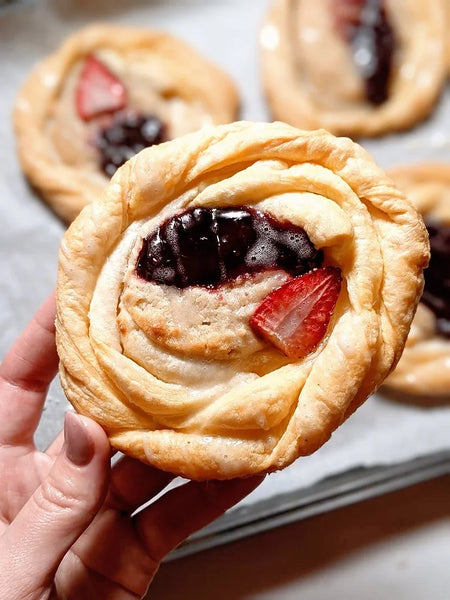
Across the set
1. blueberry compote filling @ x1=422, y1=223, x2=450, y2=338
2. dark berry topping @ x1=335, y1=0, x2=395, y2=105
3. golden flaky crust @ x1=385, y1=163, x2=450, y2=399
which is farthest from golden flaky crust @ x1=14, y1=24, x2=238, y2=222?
blueberry compote filling @ x1=422, y1=223, x2=450, y2=338

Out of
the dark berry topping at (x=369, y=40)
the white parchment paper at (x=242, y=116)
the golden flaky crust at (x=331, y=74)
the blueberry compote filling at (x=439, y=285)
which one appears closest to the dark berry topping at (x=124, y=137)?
the white parchment paper at (x=242, y=116)

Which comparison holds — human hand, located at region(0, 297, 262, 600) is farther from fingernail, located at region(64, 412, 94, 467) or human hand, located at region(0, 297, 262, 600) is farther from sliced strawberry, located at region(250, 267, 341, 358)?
sliced strawberry, located at region(250, 267, 341, 358)

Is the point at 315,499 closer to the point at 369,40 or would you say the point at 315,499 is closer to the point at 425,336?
the point at 425,336

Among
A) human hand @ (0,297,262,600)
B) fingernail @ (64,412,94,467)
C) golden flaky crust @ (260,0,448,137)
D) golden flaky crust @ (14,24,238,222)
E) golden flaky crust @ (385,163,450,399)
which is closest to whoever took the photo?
fingernail @ (64,412,94,467)

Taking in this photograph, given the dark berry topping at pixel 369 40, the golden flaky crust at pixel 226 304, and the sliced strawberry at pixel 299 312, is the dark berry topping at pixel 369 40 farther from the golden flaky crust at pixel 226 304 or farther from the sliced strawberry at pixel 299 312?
the sliced strawberry at pixel 299 312

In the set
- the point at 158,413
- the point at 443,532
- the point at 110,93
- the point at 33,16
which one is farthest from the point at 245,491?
the point at 33,16

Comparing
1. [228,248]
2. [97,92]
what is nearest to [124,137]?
[97,92]

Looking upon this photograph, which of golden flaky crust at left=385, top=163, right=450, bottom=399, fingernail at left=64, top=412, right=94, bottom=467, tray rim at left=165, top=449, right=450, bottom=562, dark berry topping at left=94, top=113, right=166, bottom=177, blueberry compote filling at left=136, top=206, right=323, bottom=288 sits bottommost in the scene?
tray rim at left=165, top=449, right=450, bottom=562
